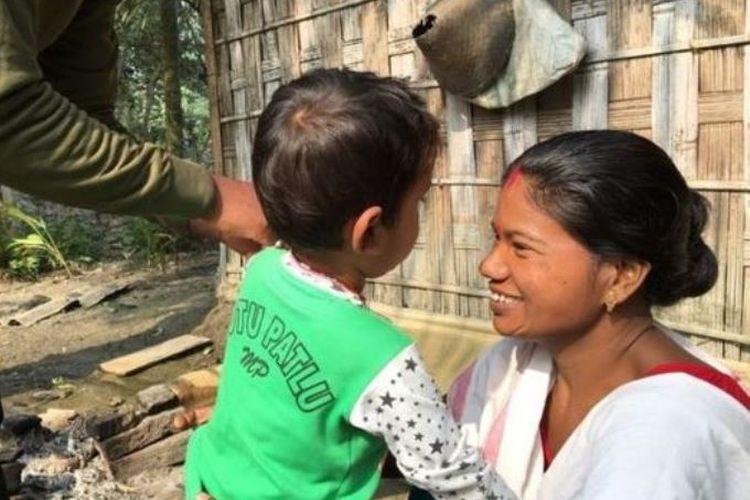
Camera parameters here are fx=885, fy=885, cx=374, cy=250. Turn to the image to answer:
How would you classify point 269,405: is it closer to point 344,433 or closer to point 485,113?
point 344,433

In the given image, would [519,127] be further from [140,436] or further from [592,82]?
[140,436]

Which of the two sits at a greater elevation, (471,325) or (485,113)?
(485,113)

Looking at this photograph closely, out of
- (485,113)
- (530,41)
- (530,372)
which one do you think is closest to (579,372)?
(530,372)

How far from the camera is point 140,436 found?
4160mm

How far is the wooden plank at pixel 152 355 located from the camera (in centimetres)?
558

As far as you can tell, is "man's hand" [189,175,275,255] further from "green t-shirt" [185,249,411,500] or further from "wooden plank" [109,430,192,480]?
"wooden plank" [109,430,192,480]

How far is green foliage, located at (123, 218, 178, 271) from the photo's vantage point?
9203mm

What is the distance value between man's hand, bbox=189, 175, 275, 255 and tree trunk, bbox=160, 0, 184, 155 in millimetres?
8293

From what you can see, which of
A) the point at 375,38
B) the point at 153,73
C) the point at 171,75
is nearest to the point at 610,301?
the point at 375,38

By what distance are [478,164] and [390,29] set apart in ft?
2.85

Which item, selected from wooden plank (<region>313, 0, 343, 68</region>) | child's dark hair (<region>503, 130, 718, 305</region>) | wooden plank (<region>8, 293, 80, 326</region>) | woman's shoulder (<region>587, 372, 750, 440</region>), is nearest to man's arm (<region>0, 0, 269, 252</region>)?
child's dark hair (<region>503, 130, 718, 305</region>)

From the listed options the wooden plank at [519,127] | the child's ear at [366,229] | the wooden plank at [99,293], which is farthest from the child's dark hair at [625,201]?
the wooden plank at [99,293]

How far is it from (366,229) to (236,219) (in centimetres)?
58

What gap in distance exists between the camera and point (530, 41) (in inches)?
148
